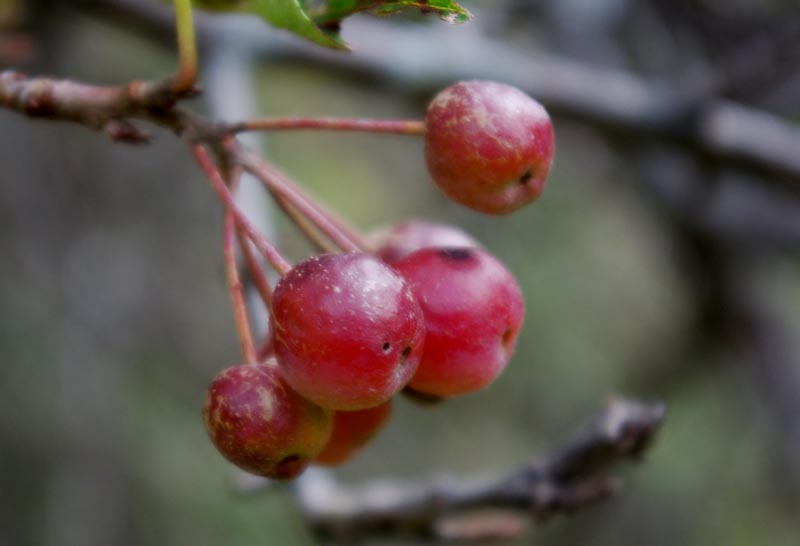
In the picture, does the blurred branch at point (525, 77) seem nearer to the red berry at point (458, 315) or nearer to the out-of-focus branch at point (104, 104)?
the out-of-focus branch at point (104, 104)

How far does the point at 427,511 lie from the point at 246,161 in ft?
2.24

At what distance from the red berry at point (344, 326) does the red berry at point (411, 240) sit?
18 centimetres

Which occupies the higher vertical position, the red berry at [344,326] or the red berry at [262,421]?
the red berry at [344,326]

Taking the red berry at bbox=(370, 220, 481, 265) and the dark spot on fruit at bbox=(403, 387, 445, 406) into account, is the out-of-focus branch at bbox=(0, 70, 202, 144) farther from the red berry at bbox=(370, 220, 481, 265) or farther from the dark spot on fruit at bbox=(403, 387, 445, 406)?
the dark spot on fruit at bbox=(403, 387, 445, 406)

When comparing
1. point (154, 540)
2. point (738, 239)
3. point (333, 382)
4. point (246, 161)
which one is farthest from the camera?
point (154, 540)

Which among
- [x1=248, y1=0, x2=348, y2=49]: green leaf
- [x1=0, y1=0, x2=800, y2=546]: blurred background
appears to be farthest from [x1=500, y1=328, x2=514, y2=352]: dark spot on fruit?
[x1=0, y1=0, x2=800, y2=546]: blurred background

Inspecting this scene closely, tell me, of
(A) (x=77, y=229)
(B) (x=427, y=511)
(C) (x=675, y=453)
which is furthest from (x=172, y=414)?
(B) (x=427, y=511)

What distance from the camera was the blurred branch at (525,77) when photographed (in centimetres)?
222

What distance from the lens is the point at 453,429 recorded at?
4156 millimetres

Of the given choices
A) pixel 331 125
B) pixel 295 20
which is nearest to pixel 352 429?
pixel 331 125

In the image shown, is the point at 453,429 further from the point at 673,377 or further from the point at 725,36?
the point at 725,36

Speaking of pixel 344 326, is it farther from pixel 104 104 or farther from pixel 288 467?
pixel 104 104

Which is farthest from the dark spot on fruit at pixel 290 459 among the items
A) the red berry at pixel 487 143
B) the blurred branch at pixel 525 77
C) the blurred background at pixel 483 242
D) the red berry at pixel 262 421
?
the blurred branch at pixel 525 77

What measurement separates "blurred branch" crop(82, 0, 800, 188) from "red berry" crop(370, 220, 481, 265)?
1.29m
